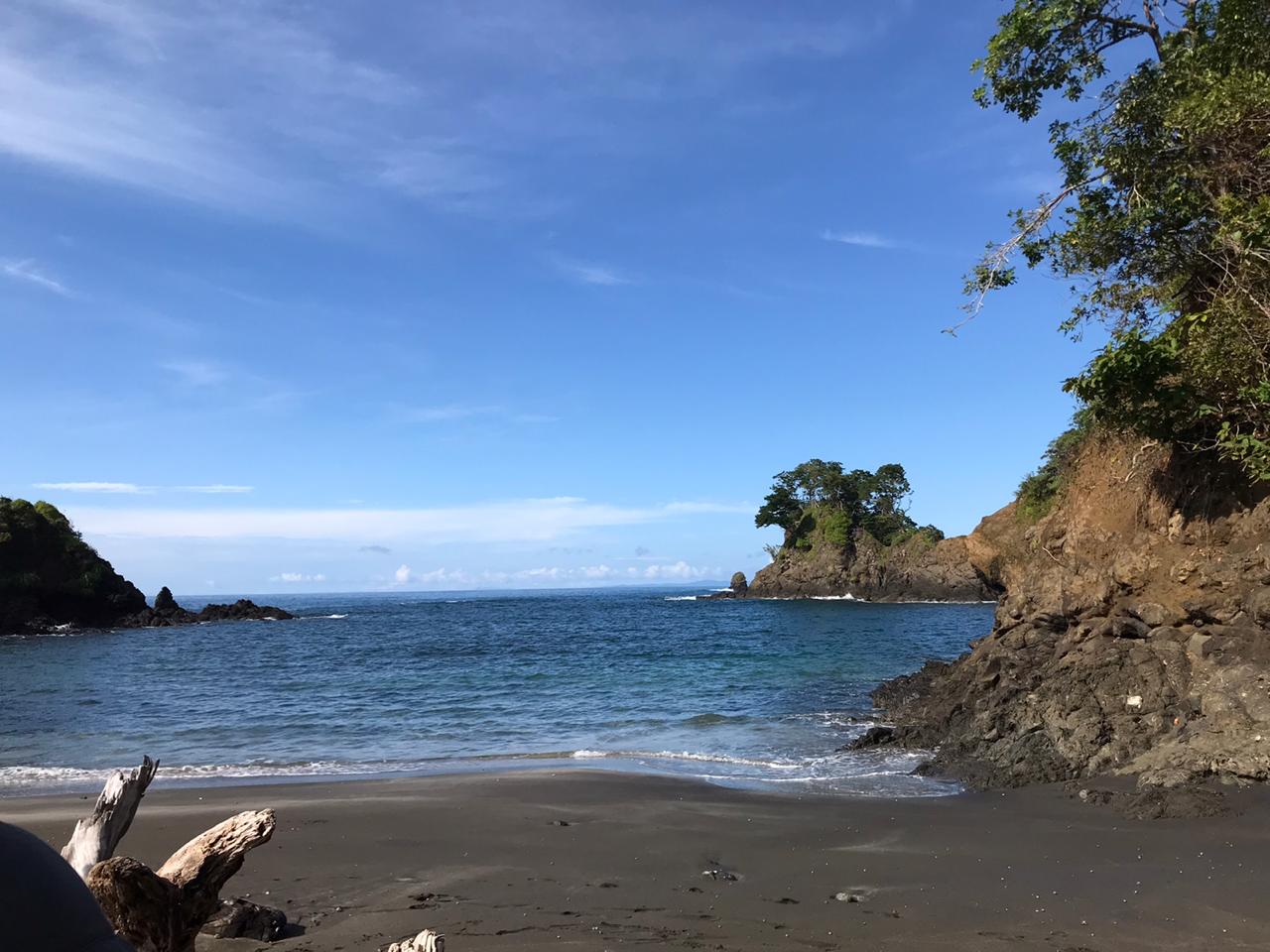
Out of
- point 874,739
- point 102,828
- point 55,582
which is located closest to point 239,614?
point 55,582

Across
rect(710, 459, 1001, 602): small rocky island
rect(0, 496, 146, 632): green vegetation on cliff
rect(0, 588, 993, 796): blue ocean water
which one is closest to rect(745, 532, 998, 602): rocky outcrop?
rect(710, 459, 1001, 602): small rocky island

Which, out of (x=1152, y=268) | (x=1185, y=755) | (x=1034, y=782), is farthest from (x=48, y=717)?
(x=1152, y=268)

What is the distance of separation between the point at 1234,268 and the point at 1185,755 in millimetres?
6461

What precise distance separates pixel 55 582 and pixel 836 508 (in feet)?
235

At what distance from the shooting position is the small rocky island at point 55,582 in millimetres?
56938

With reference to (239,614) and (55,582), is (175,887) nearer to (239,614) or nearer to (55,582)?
(55,582)

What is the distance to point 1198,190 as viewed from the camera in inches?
468

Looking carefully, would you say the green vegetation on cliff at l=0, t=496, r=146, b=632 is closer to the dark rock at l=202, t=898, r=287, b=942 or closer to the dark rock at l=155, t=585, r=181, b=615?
the dark rock at l=155, t=585, r=181, b=615

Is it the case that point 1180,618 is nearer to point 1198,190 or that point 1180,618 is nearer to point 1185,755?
point 1185,755

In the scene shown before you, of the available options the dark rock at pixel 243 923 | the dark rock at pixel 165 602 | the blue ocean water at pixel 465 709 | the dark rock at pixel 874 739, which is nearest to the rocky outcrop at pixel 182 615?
the dark rock at pixel 165 602

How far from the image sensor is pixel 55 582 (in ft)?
197

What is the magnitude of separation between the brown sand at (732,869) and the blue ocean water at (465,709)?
216 cm

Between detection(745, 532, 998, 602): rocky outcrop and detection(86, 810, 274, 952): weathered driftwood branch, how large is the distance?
75277 mm

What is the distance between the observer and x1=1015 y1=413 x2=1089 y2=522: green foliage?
57.4ft
